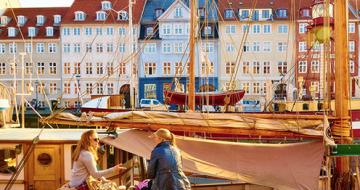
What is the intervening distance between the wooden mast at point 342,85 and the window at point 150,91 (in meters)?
41.3

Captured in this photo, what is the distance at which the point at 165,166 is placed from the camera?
5.42 m

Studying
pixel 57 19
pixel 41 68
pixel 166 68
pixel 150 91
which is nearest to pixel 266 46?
pixel 166 68

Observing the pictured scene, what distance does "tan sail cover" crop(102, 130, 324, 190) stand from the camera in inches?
247

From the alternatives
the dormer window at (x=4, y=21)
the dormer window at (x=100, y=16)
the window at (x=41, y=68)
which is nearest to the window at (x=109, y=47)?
the dormer window at (x=100, y=16)

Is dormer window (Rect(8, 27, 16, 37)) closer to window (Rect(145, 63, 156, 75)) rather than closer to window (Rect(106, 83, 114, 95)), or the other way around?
window (Rect(106, 83, 114, 95))

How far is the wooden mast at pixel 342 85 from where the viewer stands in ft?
20.7

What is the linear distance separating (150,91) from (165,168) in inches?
1664

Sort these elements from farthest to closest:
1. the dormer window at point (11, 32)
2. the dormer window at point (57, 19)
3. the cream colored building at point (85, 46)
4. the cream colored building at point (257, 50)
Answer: the dormer window at point (57, 19), the dormer window at point (11, 32), the cream colored building at point (85, 46), the cream colored building at point (257, 50)

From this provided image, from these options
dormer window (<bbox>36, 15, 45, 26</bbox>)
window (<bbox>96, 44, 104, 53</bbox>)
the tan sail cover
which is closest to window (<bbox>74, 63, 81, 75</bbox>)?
window (<bbox>96, 44, 104, 53</bbox>)

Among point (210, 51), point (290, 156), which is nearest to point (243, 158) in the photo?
point (290, 156)

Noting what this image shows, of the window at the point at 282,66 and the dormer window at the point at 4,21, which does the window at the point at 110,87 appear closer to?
the dormer window at the point at 4,21

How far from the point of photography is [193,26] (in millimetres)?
15273

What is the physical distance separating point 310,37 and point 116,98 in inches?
764

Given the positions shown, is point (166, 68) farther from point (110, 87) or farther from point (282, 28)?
point (282, 28)
